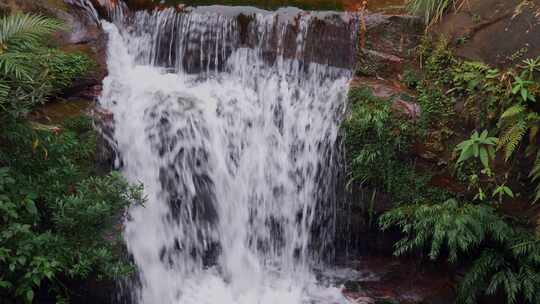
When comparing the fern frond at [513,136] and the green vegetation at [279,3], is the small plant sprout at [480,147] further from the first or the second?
the green vegetation at [279,3]

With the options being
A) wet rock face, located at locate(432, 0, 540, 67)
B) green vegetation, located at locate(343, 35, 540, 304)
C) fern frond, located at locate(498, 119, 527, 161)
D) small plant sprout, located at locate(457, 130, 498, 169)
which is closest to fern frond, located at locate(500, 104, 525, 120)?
green vegetation, located at locate(343, 35, 540, 304)

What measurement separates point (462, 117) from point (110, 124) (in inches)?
182

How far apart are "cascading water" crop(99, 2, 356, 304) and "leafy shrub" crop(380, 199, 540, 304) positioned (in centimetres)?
137

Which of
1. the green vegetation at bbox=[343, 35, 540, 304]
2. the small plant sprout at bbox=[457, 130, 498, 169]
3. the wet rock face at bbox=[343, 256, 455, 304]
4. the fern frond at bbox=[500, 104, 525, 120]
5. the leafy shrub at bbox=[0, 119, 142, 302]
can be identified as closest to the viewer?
the leafy shrub at bbox=[0, 119, 142, 302]

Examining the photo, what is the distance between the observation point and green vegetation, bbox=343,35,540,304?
17.2ft

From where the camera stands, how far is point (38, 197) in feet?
14.8

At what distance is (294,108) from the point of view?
6.65 m

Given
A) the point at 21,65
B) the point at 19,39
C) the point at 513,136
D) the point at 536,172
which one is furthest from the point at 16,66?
the point at 536,172

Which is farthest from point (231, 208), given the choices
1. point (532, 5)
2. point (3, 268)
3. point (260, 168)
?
point (532, 5)

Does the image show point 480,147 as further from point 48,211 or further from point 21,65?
point 21,65

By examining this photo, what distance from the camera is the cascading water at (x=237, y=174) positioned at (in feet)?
20.2

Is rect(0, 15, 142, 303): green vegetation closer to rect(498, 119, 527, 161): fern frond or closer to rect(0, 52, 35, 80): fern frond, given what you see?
rect(0, 52, 35, 80): fern frond

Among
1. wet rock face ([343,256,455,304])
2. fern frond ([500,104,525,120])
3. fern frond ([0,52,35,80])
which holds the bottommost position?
wet rock face ([343,256,455,304])

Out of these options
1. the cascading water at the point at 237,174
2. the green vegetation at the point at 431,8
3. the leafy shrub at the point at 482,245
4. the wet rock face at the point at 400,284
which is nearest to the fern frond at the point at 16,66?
the cascading water at the point at 237,174
